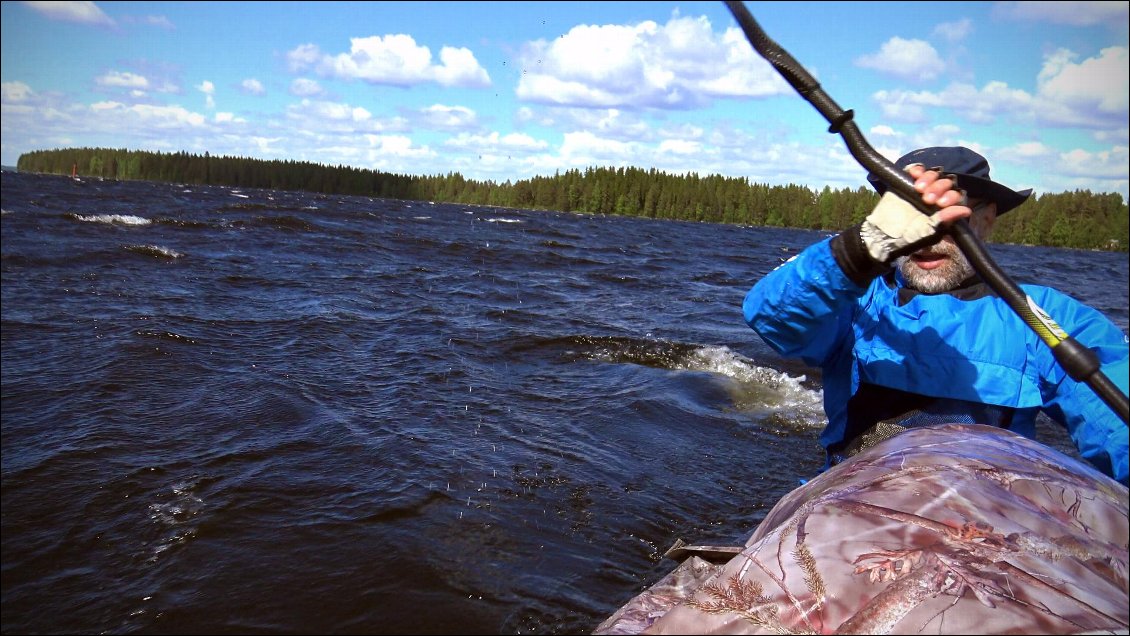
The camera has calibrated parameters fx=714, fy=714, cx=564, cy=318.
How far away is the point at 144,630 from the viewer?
321cm

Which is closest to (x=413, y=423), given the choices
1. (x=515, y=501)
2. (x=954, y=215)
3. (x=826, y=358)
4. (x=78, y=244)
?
(x=515, y=501)

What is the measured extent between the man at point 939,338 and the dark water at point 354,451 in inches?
66.2

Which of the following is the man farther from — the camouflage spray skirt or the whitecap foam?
the whitecap foam

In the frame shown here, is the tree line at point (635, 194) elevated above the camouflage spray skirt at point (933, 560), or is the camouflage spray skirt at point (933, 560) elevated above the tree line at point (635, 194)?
the tree line at point (635, 194)

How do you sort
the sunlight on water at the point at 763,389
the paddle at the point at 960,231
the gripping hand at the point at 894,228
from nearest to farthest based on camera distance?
the paddle at the point at 960,231
the gripping hand at the point at 894,228
the sunlight on water at the point at 763,389

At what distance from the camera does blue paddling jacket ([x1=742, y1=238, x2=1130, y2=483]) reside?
115 inches

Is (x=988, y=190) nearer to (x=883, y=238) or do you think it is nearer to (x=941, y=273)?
(x=941, y=273)

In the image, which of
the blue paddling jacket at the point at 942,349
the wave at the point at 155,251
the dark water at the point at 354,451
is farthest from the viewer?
the wave at the point at 155,251

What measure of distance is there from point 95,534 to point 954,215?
4558 mm

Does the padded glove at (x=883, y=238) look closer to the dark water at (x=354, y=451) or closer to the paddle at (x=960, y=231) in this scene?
the paddle at (x=960, y=231)

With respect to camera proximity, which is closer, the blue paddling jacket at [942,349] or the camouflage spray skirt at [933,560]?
the camouflage spray skirt at [933,560]

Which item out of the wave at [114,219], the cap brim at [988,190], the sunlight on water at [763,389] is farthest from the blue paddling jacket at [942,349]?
the wave at [114,219]

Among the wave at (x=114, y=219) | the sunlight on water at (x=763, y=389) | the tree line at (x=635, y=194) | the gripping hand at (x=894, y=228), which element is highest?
the tree line at (x=635, y=194)

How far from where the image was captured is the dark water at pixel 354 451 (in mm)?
3609
